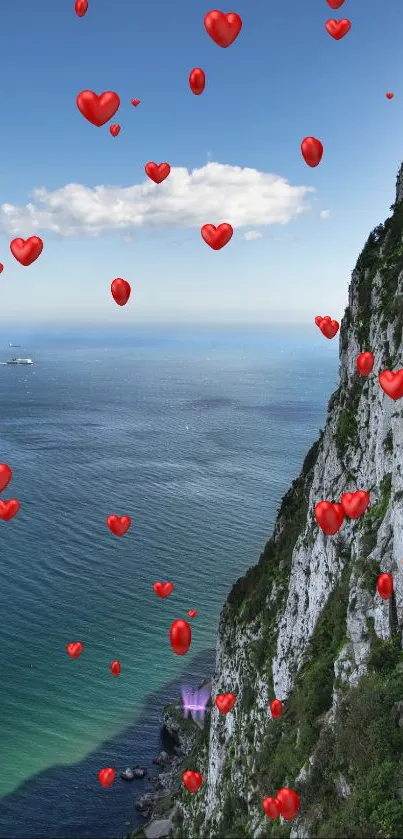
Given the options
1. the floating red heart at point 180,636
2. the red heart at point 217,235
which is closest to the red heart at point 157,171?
the red heart at point 217,235

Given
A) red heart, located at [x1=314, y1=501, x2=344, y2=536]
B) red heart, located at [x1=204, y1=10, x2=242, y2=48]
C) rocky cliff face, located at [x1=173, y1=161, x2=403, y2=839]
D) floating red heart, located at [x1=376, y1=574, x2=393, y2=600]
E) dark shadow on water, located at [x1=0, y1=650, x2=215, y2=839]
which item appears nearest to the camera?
red heart, located at [x1=204, y1=10, x2=242, y2=48]

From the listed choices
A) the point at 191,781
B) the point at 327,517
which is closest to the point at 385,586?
the point at 327,517

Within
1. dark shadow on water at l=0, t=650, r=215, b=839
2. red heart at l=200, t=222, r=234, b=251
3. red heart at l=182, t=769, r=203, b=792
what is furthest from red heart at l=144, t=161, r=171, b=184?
dark shadow on water at l=0, t=650, r=215, b=839

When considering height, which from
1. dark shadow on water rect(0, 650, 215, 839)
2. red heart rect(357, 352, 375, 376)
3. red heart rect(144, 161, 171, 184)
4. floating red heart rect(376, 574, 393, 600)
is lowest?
dark shadow on water rect(0, 650, 215, 839)

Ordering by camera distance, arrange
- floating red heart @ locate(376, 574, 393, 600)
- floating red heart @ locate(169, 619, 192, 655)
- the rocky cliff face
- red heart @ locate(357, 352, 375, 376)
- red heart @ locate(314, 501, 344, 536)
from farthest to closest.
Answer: red heart @ locate(357, 352, 375, 376), floating red heart @ locate(376, 574, 393, 600), floating red heart @ locate(169, 619, 192, 655), the rocky cliff face, red heart @ locate(314, 501, 344, 536)

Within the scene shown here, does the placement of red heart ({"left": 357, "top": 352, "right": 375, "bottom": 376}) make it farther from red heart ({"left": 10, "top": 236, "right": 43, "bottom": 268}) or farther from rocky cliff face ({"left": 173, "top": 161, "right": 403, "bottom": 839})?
red heart ({"left": 10, "top": 236, "right": 43, "bottom": 268})

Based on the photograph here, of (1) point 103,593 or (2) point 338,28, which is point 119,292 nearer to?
(2) point 338,28
